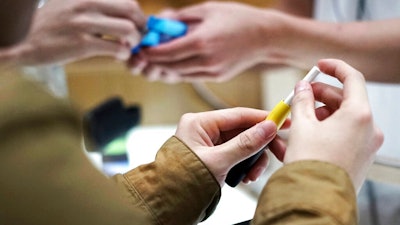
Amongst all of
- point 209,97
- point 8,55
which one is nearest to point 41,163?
point 8,55

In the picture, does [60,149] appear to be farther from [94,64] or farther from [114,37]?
[94,64]

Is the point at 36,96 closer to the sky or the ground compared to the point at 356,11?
closer to the sky

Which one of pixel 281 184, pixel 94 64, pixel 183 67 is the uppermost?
pixel 281 184

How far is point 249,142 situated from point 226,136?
68 mm

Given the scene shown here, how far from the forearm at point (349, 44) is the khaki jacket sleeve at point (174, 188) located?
13.8 inches

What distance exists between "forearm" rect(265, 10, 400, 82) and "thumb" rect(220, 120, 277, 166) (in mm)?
316

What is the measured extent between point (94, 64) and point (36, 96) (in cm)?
99

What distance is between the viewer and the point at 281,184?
1.22ft

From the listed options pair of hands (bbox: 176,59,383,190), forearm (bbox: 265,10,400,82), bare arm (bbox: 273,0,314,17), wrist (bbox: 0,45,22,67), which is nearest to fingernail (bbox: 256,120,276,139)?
pair of hands (bbox: 176,59,383,190)

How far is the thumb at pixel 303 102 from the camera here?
1.37ft

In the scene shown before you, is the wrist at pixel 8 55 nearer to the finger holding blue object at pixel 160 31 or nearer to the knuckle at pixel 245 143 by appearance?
the knuckle at pixel 245 143

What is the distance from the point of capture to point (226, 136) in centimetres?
53

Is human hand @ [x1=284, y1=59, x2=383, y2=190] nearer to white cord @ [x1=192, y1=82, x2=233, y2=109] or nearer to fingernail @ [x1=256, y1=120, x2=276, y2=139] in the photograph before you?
fingernail @ [x1=256, y1=120, x2=276, y2=139]

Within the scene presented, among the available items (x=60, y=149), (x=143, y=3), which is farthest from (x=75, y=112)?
(x=143, y=3)
